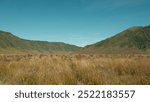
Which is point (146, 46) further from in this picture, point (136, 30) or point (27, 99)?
point (27, 99)

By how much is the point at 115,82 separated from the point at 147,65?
2.21 metres

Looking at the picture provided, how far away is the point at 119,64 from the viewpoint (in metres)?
7.18

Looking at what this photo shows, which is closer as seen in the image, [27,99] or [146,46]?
[27,99]

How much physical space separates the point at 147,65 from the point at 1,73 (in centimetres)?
424

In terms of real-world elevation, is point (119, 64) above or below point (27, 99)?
above

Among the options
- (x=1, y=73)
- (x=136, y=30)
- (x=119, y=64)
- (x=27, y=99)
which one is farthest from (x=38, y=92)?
(x=136, y=30)

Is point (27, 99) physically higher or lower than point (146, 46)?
lower

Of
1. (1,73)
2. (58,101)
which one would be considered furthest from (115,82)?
(1,73)

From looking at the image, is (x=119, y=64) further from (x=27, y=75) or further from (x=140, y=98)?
(x=140, y=98)

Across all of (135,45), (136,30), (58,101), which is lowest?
(58,101)

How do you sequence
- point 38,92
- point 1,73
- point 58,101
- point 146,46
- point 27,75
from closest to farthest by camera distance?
point 58,101
point 38,92
point 27,75
point 1,73
point 146,46

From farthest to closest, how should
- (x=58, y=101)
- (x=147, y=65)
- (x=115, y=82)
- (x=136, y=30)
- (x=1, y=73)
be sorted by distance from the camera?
1. (x=136, y=30)
2. (x=147, y=65)
3. (x=1, y=73)
4. (x=115, y=82)
5. (x=58, y=101)

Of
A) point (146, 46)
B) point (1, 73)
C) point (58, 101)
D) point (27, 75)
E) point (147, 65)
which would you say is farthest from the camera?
point (146, 46)

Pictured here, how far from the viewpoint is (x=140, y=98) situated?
136 inches
